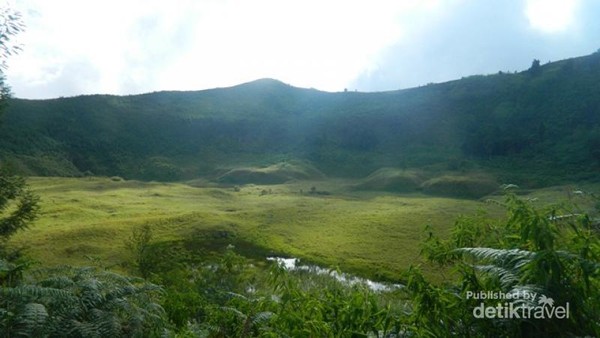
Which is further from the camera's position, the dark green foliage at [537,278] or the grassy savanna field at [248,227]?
the grassy savanna field at [248,227]

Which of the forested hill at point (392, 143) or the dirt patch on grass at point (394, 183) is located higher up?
the forested hill at point (392, 143)

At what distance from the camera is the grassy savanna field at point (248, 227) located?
1690 inches

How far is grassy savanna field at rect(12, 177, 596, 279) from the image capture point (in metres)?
42.9

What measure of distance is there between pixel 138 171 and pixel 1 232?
149m

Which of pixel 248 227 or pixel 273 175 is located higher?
pixel 248 227

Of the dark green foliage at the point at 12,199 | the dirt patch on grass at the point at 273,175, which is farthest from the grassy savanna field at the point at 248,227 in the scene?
the dirt patch on grass at the point at 273,175

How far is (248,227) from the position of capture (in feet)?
184

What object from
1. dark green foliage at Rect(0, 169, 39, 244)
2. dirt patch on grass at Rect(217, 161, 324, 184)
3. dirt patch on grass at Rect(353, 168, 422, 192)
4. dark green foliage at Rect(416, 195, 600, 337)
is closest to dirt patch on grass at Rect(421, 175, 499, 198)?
dirt patch on grass at Rect(353, 168, 422, 192)

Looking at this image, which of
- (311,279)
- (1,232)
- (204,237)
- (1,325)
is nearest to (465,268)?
(1,325)

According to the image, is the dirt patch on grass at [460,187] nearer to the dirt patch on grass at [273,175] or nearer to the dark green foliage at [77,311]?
the dirt patch on grass at [273,175]

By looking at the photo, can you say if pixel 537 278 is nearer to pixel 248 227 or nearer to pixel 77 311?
pixel 77 311

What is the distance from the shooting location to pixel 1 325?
6.04m

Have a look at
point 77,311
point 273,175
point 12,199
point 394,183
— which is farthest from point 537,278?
point 273,175

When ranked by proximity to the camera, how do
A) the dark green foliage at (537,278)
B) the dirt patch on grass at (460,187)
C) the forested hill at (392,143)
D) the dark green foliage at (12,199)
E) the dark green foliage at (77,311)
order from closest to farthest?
the dark green foliage at (537,278) < the dark green foliage at (77,311) < the dark green foliage at (12,199) < the dirt patch on grass at (460,187) < the forested hill at (392,143)
